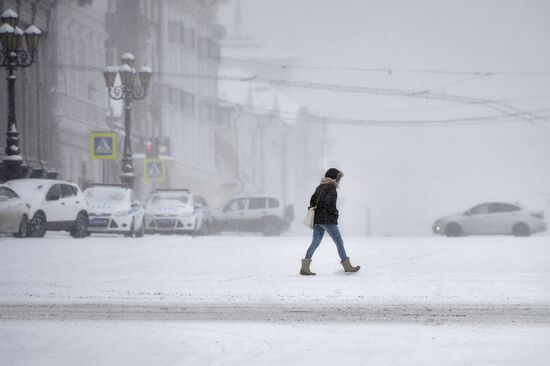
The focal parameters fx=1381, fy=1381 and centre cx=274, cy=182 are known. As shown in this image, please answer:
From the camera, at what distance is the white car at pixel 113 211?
3947 centimetres

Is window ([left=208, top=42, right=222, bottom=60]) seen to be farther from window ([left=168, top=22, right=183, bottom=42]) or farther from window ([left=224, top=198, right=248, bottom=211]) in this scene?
window ([left=224, top=198, right=248, bottom=211])

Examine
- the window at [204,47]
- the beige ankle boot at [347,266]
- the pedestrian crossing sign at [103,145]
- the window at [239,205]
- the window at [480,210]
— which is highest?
the window at [204,47]

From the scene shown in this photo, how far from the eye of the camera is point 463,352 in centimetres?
970

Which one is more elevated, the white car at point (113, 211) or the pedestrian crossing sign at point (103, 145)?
the pedestrian crossing sign at point (103, 145)

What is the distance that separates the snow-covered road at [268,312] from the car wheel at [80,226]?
38.3 feet

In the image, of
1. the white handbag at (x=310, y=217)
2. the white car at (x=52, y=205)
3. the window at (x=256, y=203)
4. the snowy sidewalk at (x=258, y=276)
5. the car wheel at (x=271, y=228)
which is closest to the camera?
the snowy sidewalk at (x=258, y=276)

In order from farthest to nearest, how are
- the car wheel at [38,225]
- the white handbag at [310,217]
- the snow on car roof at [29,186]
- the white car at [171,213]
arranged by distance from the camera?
1. the white car at [171,213]
2. the snow on car roof at [29,186]
3. the car wheel at [38,225]
4. the white handbag at [310,217]

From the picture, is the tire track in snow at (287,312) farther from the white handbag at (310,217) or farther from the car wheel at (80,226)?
the car wheel at (80,226)

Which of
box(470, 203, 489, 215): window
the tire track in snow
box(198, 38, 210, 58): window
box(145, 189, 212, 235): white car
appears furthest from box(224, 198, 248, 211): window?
the tire track in snow

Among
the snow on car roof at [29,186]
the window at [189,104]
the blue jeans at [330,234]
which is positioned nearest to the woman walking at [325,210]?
the blue jeans at [330,234]

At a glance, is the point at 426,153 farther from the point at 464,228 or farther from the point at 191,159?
the point at 464,228

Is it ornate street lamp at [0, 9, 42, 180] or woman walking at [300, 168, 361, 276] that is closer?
woman walking at [300, 168, 361, 276]

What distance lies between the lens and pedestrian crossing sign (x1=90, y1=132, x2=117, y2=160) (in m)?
45.1

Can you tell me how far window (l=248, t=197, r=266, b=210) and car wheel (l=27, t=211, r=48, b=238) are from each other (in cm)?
1984
